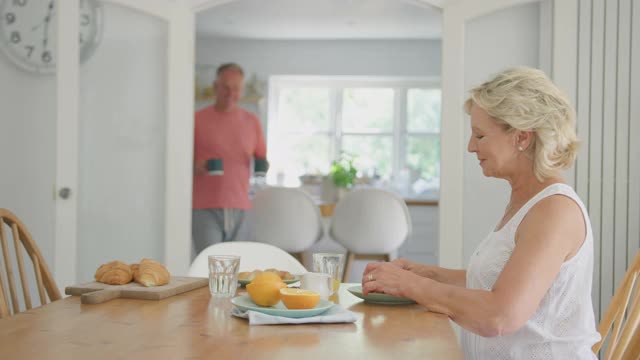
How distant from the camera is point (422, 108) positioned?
8633mm

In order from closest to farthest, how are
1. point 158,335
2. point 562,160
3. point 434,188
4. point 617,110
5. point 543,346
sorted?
1. point 158,335
2. point 543,346
3. point 562,160
4. point 617,110
5. point 434,188

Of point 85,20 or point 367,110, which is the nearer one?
point 85,20

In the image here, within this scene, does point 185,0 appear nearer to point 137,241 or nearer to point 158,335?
point 137,241

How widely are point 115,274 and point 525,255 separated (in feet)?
3.10

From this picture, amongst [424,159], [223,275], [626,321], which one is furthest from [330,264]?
[424,159]

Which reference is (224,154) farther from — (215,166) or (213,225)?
(213,225)

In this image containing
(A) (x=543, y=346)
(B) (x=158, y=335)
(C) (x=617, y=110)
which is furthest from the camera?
(C) (x=617, y=110)

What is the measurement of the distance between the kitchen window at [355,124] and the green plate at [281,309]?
681 cm

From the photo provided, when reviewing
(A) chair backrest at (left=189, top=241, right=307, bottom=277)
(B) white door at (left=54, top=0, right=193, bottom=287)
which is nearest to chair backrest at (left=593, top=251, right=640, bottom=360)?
(A) chair backrest at (left=189, top=241, right=307, bottom=277)

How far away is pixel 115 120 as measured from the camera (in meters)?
4.25

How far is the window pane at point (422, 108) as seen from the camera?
8578mm

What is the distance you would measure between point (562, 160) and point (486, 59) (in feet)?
7.96

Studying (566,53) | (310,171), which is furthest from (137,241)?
(310,171)

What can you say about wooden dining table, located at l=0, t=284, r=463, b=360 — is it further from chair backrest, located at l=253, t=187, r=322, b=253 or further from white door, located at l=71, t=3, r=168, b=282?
chair backrest, located at l=253, t=187, r=322, b=253
